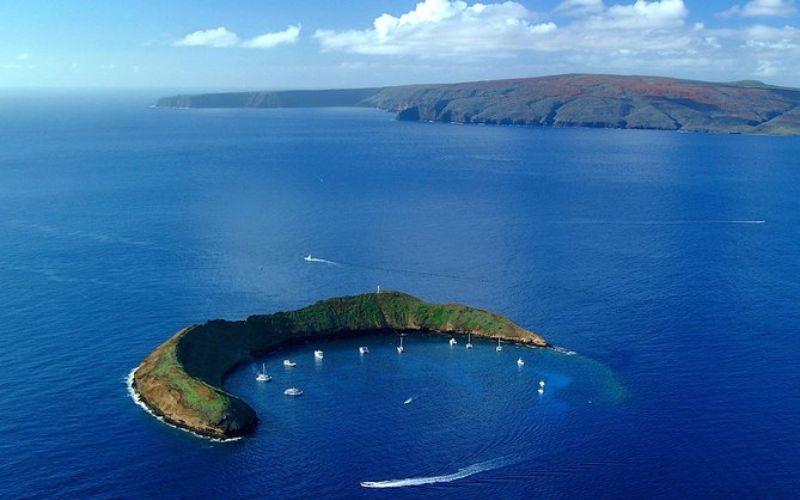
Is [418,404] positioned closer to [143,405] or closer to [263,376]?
[263,376]

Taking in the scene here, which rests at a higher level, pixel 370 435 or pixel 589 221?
pixel 589 221

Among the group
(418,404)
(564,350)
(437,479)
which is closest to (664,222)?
(564,350)

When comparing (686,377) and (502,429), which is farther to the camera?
(686,377)

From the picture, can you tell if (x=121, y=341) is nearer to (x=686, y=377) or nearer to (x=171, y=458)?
(x=171, y=458)

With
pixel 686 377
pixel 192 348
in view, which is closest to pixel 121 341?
pixel 192 348

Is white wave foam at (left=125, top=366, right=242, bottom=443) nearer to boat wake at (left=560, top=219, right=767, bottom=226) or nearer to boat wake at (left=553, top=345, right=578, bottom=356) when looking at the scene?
boat wake at (left=553, top=345, right=578, bottom=356)

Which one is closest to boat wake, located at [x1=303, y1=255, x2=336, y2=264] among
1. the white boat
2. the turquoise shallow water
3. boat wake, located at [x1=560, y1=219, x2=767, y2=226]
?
the turquoise shallow water
